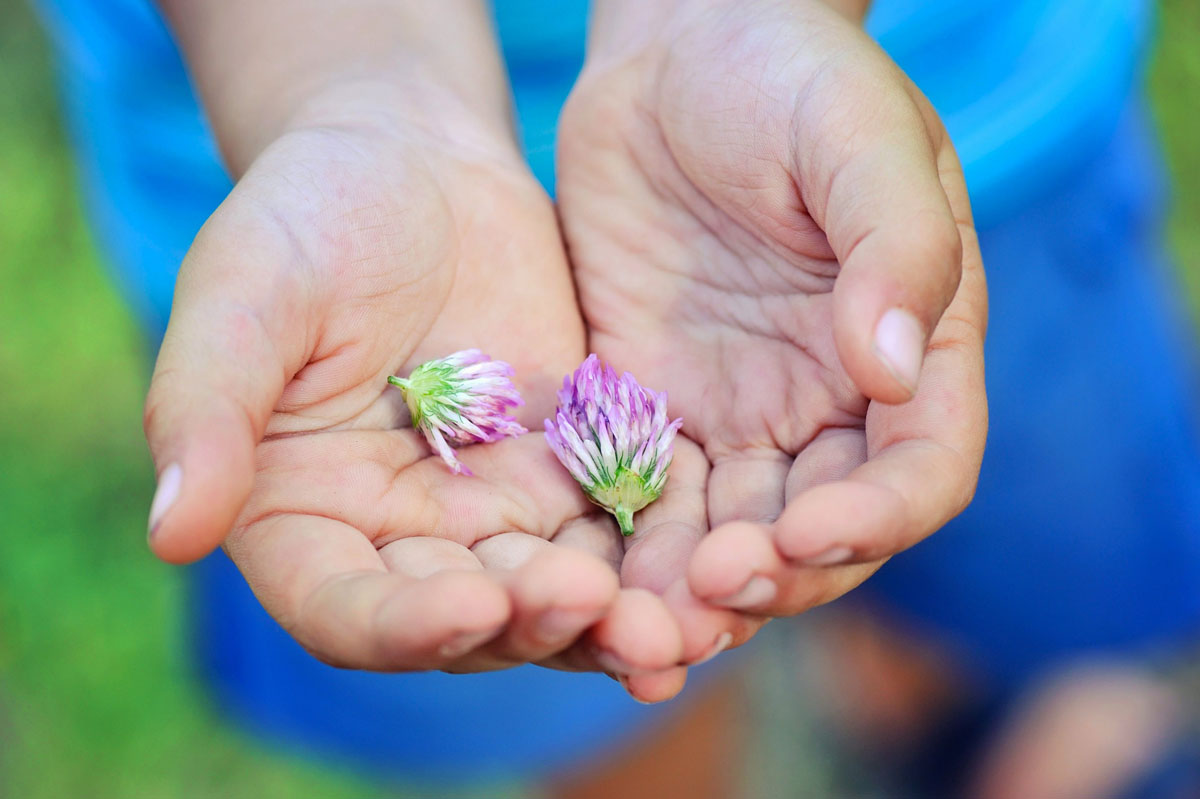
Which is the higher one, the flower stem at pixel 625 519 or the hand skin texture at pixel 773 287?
the hand skin texture at pixel 773 287

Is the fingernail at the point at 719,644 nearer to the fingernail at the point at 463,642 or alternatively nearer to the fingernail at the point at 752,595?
the fingernail at the point at 752,595

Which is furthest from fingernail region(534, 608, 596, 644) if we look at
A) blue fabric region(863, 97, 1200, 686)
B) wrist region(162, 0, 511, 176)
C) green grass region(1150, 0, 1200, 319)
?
green grass region(1150, 0, 1200, 319)

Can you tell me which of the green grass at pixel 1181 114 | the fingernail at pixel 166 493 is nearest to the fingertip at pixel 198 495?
the fingernail at pixel 166 493

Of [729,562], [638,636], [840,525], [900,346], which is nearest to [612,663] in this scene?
[638,636]

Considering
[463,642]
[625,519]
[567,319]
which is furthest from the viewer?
[567,319]

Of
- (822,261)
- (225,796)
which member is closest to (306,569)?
(822,261)

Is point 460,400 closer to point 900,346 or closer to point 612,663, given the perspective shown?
point 612,663

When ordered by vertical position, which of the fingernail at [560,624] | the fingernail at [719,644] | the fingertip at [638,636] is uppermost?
the fingernail at [560,624]
